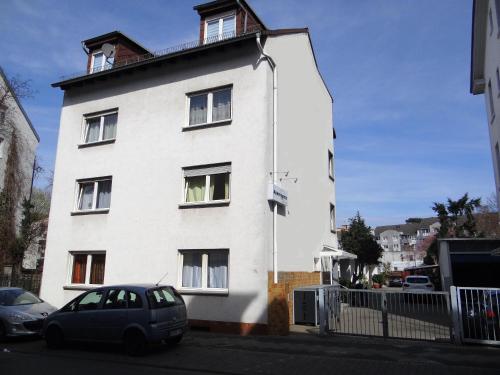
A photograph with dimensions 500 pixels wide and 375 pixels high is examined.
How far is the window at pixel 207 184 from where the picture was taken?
13.8 meters

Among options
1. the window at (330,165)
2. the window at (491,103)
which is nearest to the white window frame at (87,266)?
the window at (330,165)

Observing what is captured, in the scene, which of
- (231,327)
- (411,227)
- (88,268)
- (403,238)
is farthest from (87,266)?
(411,227)

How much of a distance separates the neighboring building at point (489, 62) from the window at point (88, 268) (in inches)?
636

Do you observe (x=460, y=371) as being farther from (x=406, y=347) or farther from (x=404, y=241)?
(x=404, y=241)

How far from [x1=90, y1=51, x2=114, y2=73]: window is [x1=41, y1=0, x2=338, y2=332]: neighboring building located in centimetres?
6

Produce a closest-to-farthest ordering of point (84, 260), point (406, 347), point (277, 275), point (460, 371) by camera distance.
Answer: point (460, 371) < point (406, 347) < point (277, 275) < point (84, 260)

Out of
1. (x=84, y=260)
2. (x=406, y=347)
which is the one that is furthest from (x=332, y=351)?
(x=84, y=260)

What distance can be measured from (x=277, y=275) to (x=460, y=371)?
591 centimetres

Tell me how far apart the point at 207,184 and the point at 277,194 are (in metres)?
2.48

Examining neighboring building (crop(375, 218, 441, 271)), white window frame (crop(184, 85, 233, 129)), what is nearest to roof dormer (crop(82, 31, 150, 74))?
white window frame (crop(184, 85, 233, 129))

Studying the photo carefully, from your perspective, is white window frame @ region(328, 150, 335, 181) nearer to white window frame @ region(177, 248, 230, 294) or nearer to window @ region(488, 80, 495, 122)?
window @ region(488, 80, 495, 122)

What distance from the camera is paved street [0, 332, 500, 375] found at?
26.6 ft

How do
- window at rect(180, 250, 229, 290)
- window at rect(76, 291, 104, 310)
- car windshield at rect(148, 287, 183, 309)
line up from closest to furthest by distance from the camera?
car windshield at rect(148, 287, 183, 309)
window at rect(76, 291, 104, 310)
window at rect(180, 250, 229, 290)

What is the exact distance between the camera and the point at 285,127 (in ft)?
48.7
